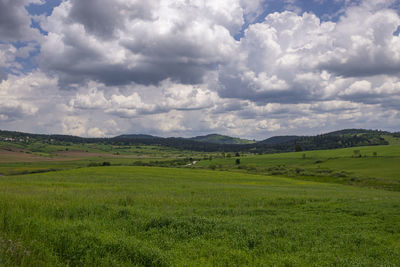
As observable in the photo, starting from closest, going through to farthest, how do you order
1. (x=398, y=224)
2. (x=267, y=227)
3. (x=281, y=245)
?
(x=281, y=245) < (x=267, y=227) < (x=398, y=224)

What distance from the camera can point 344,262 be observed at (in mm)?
9289

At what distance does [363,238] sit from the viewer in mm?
11891

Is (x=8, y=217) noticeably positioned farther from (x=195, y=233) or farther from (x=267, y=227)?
(x=267, y=227)

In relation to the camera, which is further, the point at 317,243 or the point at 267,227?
the point at 267,227

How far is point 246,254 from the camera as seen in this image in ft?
31.8

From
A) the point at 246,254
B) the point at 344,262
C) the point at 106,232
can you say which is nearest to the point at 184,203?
the point at 106,232

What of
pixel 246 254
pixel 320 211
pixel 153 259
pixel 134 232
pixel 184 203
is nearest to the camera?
pixel 153 259

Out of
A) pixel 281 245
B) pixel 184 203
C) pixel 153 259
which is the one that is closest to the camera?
pixel 153 259

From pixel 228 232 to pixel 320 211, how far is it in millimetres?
8866

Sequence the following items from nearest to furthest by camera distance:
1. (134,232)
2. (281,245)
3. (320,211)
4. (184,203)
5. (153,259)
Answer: (153,259)
(281,245)
(134,232)
(320,211)
(184,203)

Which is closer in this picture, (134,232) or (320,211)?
(134,232)

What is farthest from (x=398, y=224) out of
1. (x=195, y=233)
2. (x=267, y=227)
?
(x=195, y=233)

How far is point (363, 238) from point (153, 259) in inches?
364

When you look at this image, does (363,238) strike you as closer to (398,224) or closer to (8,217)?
(398,224)
